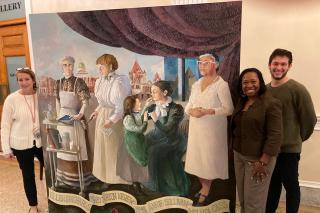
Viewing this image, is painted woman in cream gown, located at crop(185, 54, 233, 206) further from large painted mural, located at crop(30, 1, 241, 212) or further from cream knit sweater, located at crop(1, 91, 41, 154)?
cream knit sweater, located at crop(1, 91, 41, 154)

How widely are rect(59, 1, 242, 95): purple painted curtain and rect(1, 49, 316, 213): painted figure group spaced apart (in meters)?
0.09

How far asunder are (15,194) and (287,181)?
2.64 meters

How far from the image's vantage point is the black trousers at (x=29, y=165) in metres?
2.46

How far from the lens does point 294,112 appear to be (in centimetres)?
195

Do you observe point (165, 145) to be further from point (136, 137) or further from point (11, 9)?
point (11, 9)

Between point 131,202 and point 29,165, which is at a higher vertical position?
point 29,165

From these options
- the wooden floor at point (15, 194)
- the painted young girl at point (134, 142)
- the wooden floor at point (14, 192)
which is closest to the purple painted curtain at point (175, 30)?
the painted young girl at point (134, 142)

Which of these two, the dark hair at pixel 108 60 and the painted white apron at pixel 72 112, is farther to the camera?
the painted white apron at pixel 72 112

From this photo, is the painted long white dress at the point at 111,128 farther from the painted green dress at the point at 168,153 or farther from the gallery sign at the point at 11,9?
the gallery sign at the point at 11,9

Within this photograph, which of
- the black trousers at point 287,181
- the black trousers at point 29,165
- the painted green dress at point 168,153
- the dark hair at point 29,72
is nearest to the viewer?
the painted green dress at point 168,153

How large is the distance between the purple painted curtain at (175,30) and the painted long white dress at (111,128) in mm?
264

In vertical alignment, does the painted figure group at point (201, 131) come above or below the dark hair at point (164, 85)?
below

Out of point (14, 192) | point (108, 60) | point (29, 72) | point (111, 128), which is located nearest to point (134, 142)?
point (111, 128)

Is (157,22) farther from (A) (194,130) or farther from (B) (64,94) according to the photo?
(B) (64,94)
